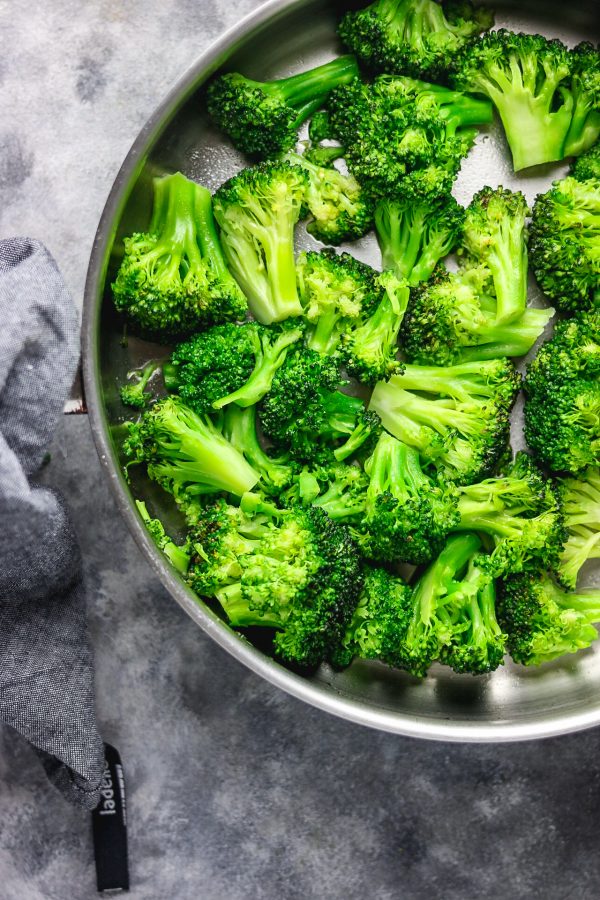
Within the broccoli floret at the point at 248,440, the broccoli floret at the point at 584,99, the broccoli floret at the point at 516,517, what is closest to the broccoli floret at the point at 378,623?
the broccoli floret at the point at 516,517

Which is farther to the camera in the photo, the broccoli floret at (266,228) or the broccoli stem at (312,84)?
the broccoli stem at (312,84)

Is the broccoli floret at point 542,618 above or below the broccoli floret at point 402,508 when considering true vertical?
below

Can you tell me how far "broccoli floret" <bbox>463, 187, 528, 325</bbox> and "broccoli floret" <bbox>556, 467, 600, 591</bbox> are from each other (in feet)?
1.54

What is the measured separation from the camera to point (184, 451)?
204 centimetres

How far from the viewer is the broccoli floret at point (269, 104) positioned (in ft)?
6.93

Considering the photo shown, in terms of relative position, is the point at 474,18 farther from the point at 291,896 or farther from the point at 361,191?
the point at 291,896

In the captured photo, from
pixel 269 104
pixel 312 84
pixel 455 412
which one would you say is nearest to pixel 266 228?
pixel 269 104

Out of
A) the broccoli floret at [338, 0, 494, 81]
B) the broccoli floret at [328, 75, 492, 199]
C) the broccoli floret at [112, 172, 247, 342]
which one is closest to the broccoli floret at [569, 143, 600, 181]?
the broccoli floret at [328, 75, 492, 199]

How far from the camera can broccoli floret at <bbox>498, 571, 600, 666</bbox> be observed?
2135mm

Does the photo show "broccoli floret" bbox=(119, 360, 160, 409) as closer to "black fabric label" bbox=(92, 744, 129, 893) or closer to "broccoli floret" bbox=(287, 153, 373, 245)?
"broccoli floret" bbox=(287, 153, 373, 245)

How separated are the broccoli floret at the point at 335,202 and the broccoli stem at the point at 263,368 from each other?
310 mm

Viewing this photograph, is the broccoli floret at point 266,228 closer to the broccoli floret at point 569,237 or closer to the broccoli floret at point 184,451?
the broccoli floret at point 184,451

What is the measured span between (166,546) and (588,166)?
1.48m

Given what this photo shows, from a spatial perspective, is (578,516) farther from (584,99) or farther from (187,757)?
(187,757)
